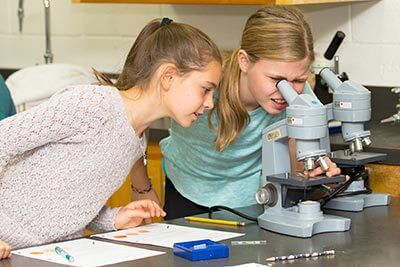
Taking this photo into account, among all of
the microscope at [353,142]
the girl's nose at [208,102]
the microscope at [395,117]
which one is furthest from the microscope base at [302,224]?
the microscope at [395,117]

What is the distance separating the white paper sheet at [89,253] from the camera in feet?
6.50

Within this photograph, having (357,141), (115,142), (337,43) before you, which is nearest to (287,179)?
(357,141)

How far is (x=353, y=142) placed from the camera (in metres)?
2.48

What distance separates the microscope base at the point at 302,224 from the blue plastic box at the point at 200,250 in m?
0.26

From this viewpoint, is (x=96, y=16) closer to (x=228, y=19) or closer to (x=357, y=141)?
(x=228, y=19)

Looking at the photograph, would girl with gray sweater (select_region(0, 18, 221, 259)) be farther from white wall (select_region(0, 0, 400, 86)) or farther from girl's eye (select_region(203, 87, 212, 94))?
white wall (select_region(0, 0, 400, 86))

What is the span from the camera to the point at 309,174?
2.32m

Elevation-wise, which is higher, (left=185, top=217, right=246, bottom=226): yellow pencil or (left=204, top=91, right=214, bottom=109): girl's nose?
(left=204, top=91, right=214, bottom=109): girl's nose

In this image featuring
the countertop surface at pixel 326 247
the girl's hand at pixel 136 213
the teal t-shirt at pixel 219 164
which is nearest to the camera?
the countertop surface at pixel 326 247

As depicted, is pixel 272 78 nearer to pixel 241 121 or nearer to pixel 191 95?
pixel 241 121

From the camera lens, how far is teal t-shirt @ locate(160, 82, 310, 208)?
8.89ft

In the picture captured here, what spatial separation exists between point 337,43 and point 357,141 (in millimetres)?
850

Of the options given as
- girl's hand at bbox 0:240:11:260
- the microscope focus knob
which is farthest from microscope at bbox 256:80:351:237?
girl's hand at bbox 0:240:11:260

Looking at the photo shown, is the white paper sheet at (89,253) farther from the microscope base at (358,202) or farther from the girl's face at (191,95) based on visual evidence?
the microscope base at (358,202)
